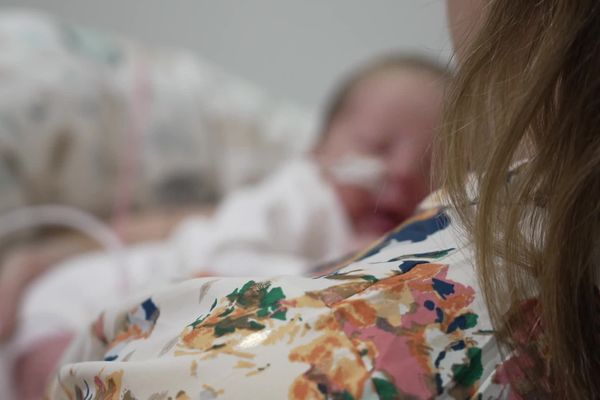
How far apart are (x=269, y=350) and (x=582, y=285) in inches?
5.3

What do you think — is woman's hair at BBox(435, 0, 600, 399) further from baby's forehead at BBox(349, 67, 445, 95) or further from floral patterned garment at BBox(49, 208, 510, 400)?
baby's forehead at BBox(349, 67, 445, 95)

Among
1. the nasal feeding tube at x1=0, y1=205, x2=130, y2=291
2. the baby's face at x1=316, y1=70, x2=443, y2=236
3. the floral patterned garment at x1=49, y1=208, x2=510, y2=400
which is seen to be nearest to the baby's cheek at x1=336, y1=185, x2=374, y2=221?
the baby's face at x1=316, y1=70, x2=443, y2=236

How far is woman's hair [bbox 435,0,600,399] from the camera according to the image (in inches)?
11.3

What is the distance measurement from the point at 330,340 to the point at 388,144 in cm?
81

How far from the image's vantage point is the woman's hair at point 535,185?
29 centimetres

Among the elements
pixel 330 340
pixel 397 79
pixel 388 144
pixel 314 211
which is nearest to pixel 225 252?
pixel 314 211

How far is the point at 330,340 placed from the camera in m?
0.30

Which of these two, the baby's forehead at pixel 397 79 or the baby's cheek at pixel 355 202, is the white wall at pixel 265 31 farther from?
the baby's cheek at pixel 355 202

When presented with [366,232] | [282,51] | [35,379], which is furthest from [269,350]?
[282,51]

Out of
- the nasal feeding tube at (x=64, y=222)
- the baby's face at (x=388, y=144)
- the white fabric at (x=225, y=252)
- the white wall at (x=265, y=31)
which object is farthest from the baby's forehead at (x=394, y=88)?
the nasal feeding tube at (x=64, y=222)

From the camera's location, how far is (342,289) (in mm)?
322

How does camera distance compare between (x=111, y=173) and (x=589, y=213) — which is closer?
(x=589, y=213)

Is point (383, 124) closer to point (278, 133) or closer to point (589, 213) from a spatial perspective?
point (278, 133)

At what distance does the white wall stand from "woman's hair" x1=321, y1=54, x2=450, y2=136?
0.20 meters
